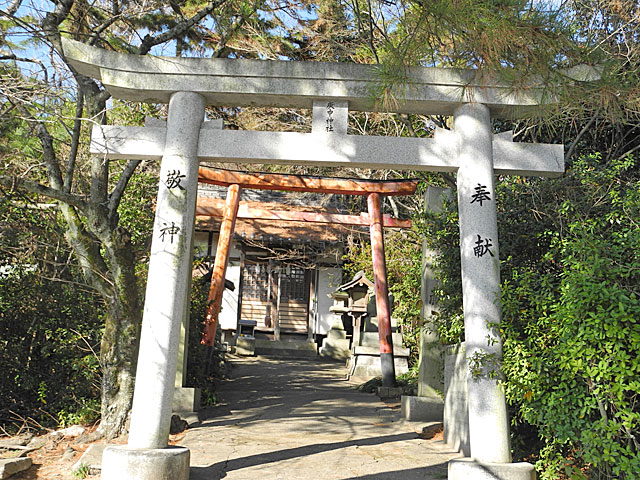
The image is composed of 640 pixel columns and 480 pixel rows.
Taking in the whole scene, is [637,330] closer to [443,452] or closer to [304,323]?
[443,452]

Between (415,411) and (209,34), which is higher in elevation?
(209,34)

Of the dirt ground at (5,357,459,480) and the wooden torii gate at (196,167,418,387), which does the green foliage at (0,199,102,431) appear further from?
the wooden torii gate at (196,167,418,387)

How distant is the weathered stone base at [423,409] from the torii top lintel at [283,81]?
431 cm

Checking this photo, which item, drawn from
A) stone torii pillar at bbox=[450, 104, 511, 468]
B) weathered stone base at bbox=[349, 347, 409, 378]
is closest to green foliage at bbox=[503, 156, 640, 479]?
stone torii pillar at bbox=[450, 104, 511, 468]

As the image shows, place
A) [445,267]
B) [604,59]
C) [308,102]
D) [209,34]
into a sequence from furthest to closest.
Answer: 1. [209,34]
2. [445,267]
3. [308,102]
4. [604,59]

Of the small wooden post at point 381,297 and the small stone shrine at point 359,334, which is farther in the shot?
the small stone shrine at point 359,334

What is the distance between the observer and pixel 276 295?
736 inches

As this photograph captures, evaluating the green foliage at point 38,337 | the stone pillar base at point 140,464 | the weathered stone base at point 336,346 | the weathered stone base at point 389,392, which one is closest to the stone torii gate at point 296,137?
the stone pillar base at point 140,464

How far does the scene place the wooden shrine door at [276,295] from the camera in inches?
741

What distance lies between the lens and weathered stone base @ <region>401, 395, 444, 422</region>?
7.91 m

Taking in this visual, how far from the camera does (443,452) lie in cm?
634

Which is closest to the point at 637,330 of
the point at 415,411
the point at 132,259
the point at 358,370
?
the point at 415,411

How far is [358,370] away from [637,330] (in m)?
8.91

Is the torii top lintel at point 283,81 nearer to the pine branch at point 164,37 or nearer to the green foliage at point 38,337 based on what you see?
the pine branch at point 164,37
